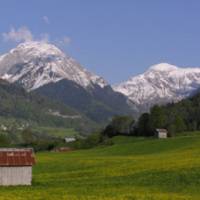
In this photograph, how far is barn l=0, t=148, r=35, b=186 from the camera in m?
55.0

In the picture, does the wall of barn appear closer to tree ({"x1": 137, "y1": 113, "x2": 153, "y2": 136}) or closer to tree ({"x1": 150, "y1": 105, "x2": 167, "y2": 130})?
tree ({"x1": 137, "y1": 113, "x2": 153, "y2": 136})

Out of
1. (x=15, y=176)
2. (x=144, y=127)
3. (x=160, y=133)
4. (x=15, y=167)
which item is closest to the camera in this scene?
(x=15, y=176)

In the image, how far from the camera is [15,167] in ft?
183

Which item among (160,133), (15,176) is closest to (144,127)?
(160,133)

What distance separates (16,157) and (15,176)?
185 centimetres

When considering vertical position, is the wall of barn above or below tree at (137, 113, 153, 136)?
below

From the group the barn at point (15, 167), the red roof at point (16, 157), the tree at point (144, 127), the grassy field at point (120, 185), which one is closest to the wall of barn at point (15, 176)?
the barn at point (15, 167)

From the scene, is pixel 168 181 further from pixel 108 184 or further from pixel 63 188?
pixel 63 188

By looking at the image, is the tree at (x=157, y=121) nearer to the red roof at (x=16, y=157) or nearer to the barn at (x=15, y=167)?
the red roof at (x=16, y=157)

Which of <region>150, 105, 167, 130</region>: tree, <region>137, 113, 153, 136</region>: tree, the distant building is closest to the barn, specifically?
the distant building

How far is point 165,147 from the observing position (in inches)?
4705

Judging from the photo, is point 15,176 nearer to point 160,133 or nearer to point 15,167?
point 15,167

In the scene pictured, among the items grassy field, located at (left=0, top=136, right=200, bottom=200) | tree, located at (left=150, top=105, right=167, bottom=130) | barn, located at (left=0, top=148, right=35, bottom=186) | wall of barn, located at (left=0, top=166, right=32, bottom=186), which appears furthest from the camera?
tree, located at (left=150, top=105, right=167, bottom=130)

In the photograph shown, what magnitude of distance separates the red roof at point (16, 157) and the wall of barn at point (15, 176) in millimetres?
457
